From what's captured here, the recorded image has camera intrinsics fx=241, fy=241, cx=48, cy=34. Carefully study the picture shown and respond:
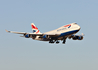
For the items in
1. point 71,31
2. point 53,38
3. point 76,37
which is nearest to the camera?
point 71,31

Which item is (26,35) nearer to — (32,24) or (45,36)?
(45,36)

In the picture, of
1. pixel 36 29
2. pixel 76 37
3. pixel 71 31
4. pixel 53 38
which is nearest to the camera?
pixel 71 31

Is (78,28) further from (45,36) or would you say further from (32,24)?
(32,24)

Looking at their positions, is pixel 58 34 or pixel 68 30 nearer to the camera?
pixel 68 30

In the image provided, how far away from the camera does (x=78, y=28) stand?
329ft

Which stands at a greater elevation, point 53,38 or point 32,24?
point 32,24

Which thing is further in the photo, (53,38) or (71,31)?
(53,38)

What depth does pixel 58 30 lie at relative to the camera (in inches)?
4109

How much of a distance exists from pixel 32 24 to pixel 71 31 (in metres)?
34.9

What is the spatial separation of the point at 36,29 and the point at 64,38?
2393 centimetres

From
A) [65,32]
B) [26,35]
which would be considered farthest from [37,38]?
[65,32]

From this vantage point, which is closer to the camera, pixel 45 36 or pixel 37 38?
pixel 45 36

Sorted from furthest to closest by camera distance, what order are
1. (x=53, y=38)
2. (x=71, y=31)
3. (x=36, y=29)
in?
(x=36, y=29) < (x=53, y=38) < (x=71, y=31)

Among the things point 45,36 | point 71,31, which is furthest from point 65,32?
point 45,36
